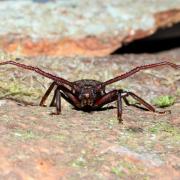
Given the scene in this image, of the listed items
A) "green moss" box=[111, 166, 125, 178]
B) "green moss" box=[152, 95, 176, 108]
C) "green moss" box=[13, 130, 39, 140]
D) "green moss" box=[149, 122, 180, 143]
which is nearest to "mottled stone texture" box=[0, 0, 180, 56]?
"green moss" box=[152, 95, 176, 108]

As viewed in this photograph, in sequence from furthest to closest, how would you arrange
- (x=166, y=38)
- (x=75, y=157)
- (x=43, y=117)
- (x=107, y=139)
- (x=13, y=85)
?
(x=166, y=38)
(x=13, y=85)
(x=43, y=117)
(x=107, y=139)
(x=75, y=157)

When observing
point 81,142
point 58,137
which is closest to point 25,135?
point 58,137

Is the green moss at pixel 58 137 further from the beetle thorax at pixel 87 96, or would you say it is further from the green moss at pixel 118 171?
the beetle thorax at pixel 87 96

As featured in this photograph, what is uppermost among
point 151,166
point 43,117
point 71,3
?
point 71,3

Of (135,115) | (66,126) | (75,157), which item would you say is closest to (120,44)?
(135,115)

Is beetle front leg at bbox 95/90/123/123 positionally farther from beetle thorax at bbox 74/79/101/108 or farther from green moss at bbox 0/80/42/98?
green moss at bbox 0/80/42/98

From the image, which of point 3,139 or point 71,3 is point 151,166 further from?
point 71,3

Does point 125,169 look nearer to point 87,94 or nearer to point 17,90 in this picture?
point 87,94
